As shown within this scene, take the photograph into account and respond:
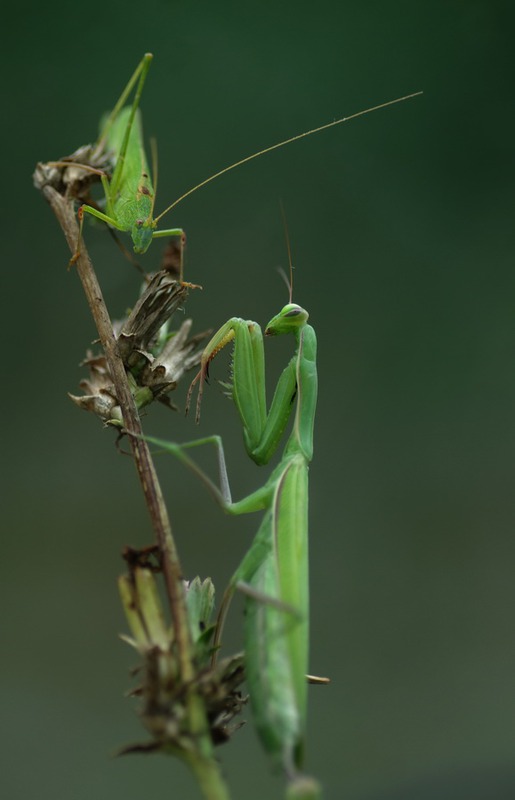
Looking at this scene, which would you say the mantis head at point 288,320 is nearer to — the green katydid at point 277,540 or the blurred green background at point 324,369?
the green katydid at point 277,540

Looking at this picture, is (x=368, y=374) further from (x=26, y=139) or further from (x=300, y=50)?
(x=26, y=139)

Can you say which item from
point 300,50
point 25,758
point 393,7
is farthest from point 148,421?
point 393,7

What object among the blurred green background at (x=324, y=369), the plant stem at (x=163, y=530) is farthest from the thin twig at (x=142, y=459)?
the blurred green background at (x=324, y=369)

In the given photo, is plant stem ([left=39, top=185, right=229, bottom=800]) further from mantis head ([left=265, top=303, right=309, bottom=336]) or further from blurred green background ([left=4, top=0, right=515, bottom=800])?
blurred green background ([left=4, top=0, right=515, bottom=800])

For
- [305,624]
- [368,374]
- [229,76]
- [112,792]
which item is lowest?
[112,792]

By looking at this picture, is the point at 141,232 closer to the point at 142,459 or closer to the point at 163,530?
the point at 142,459

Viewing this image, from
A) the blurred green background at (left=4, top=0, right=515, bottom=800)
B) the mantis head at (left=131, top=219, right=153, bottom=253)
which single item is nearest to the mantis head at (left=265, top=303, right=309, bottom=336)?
the mantis head at (left=131, top=219, right=153, bottom=253)

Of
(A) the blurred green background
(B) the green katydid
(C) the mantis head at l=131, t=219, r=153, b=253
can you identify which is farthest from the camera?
(A) the blurred green background
